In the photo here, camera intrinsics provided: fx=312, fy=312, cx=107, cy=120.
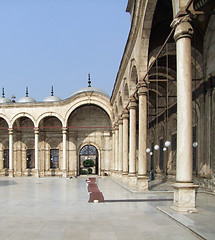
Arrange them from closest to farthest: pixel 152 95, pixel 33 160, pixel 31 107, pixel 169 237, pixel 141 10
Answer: pixel 169 237 → pixel 141 10 → pixel 152 95 → pixel 31 107 → pixel 33 160

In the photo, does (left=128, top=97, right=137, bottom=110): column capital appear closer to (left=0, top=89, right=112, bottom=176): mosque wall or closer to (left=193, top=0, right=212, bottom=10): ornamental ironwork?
(left=193, top=0, right=212, bottom=10): ornamental ironwork

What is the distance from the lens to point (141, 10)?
12.2m

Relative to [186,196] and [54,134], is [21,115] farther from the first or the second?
[186,196]

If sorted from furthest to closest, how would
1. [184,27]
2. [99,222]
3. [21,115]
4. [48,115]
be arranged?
[21,115] → [48,115] → [184,27] → [99,222]

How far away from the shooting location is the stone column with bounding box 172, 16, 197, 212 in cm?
786

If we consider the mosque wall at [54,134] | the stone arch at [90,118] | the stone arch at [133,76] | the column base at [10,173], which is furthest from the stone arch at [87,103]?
the stone arch at [133,76]

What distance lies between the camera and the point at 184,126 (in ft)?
26.1

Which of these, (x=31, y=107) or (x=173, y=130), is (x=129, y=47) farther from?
(x=31, y=107)

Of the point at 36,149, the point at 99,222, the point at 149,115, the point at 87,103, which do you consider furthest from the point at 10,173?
the point at 99,222

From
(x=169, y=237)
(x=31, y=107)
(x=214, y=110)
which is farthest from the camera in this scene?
(x=31, y=107)

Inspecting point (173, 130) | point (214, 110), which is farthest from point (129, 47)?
point (173, 130)

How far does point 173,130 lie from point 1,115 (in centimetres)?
1794

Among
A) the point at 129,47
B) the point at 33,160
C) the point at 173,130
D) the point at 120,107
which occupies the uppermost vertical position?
the point at 129,47

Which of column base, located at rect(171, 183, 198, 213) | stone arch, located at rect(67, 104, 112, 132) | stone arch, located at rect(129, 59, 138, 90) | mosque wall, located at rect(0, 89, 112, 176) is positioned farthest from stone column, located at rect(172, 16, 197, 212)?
stone arch, located at rect(67, 104, 112, 132)
